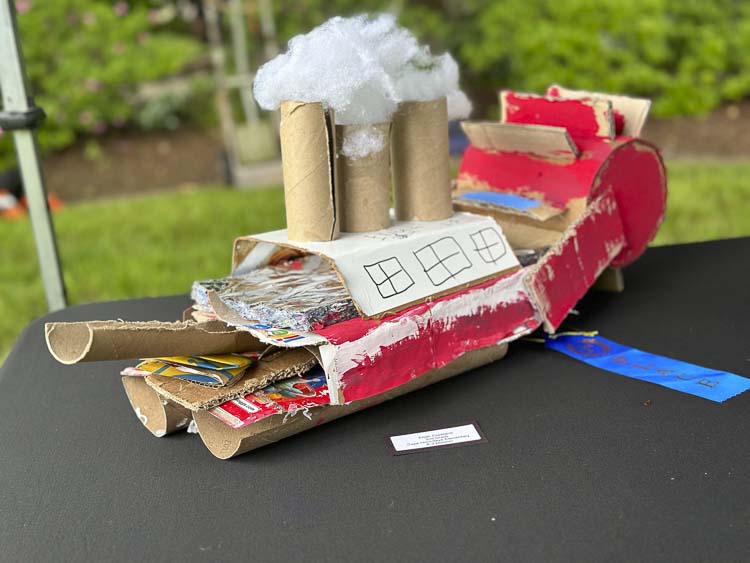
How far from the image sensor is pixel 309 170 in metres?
1.07

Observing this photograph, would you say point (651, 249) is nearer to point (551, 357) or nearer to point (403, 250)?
point (551, 357)

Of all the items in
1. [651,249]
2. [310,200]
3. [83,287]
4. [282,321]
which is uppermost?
[310,200]

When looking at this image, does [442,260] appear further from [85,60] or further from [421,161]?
[85,60]

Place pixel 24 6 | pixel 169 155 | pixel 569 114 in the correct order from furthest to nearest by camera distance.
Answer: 1. pixel 169 155
2. pixel 24 6
3. pixel 569 114

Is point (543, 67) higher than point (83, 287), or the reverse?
point (543, 67)

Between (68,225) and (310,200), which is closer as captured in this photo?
(310,200)

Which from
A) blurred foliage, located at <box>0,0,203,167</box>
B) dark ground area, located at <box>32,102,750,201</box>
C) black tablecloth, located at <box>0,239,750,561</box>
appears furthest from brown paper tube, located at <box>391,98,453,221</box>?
blurred foliage, located at <box>0,0,203,167</box>

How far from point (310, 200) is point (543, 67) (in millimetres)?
3850

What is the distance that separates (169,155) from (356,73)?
3778mm

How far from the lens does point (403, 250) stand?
1077 millimetres

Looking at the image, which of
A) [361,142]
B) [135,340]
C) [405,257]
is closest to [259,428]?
[135,340]

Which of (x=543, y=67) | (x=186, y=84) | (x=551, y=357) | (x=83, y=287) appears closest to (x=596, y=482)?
(x=551, y=357)

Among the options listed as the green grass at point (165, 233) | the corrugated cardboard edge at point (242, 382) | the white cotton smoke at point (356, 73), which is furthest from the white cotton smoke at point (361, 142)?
the green grass at point (165, 233)

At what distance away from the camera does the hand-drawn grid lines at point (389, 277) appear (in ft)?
3.36
